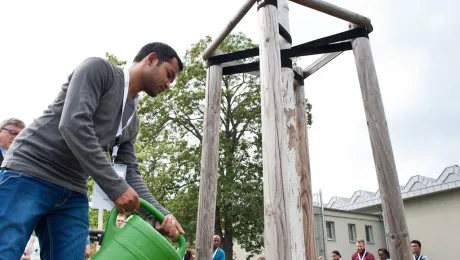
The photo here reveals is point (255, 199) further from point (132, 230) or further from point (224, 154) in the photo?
point (132, 230)

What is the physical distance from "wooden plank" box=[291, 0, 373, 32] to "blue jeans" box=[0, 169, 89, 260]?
2.41 m

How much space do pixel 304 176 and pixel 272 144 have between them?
133 centimetres

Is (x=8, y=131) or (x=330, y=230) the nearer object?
(x=8, y=131)

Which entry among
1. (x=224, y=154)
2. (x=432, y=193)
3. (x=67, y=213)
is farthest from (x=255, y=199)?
(x=67, y=213)

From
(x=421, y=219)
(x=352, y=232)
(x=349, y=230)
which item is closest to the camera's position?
(x=421, y=219)

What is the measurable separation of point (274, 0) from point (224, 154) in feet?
50.7

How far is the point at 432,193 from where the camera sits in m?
25.8

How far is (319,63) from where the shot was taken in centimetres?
420

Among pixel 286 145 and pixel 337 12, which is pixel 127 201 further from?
pixel 337 12

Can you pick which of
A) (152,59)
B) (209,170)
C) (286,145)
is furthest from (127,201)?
(209,170)

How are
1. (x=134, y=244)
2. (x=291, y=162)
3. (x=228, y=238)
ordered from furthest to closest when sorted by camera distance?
(x=228, y=238), (x=291, y=162), (x=134, y=244)

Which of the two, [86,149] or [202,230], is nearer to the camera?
[86,149]

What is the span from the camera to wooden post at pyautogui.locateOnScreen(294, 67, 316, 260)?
3.73m

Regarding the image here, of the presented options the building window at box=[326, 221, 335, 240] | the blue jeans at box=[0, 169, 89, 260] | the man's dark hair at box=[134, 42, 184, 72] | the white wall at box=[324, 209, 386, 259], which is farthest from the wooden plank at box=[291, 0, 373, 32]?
the building window at box=[326, 221, 335, 240]
